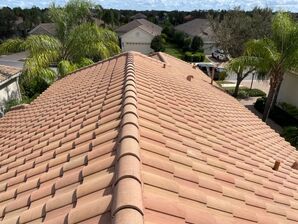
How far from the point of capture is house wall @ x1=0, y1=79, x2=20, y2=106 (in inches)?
722

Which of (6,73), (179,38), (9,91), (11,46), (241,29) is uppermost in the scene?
(11,46)

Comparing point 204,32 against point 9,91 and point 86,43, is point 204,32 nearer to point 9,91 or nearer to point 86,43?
point 9,91

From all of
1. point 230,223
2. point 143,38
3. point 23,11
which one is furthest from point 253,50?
point 23,11

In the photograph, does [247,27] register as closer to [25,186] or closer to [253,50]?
[253,50]

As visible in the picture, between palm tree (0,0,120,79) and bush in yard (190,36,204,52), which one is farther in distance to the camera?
bush in yard (190,36,204,52)

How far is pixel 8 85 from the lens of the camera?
63.0ft

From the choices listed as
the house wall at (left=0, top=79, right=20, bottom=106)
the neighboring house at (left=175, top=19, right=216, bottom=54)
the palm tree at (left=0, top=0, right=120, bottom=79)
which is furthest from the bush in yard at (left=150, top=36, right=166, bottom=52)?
the palm tree at (left=0, top=0, right=120, bottom=79)

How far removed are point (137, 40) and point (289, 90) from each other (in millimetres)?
43096

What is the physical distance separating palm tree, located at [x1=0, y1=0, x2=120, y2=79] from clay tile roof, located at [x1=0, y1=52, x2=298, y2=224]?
378 inches

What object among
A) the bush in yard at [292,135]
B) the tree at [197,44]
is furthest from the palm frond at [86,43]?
the tree at [197,44]

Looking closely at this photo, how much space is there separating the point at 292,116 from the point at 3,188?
23.3m

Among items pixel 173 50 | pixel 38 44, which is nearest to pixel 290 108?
pixel 38 44

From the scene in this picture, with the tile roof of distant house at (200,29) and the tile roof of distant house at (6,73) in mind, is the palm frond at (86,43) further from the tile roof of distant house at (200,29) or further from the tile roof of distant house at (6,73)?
the tile roof of distant house at (200,29)

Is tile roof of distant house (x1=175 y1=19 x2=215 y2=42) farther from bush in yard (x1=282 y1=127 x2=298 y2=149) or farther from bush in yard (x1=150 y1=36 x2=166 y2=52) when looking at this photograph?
bush in yard (x1=282 y1=127 x2=298 y2=149)
